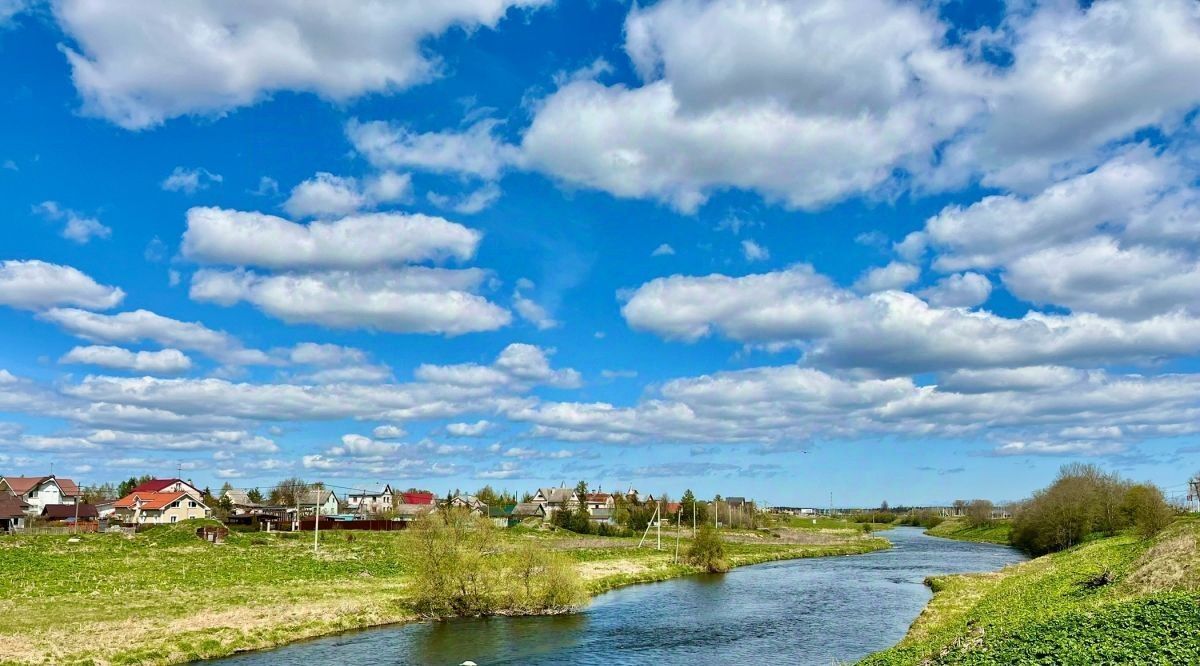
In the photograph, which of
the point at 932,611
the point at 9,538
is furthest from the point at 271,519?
the point at 932,611

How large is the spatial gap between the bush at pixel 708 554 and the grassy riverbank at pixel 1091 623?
49.9 m

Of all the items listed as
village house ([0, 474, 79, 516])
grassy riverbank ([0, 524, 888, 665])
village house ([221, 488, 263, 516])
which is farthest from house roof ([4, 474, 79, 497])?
grassy riverbank ([0, 524, 888, 665])

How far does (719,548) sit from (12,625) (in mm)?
74750

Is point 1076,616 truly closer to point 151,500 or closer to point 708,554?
point 708,554

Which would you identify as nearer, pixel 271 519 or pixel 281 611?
pixel 281 611

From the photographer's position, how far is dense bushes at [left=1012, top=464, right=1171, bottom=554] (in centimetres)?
Answer: 11012

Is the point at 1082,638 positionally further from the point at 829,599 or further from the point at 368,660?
the point at 829,599

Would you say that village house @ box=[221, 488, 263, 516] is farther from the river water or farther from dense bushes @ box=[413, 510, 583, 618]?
dense bushes @ box=[413, 510, 583, 618]

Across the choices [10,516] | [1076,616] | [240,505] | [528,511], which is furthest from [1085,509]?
[240,505]

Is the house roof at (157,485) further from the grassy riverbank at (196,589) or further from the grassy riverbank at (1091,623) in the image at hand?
the grassy riverbank at (1091,623)

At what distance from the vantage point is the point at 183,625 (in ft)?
152

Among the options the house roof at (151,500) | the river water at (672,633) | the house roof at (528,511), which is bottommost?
the river water at (672,633)

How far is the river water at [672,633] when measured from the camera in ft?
144

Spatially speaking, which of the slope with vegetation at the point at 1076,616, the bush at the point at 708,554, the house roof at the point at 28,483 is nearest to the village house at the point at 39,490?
the house roof at the point at 28,483
